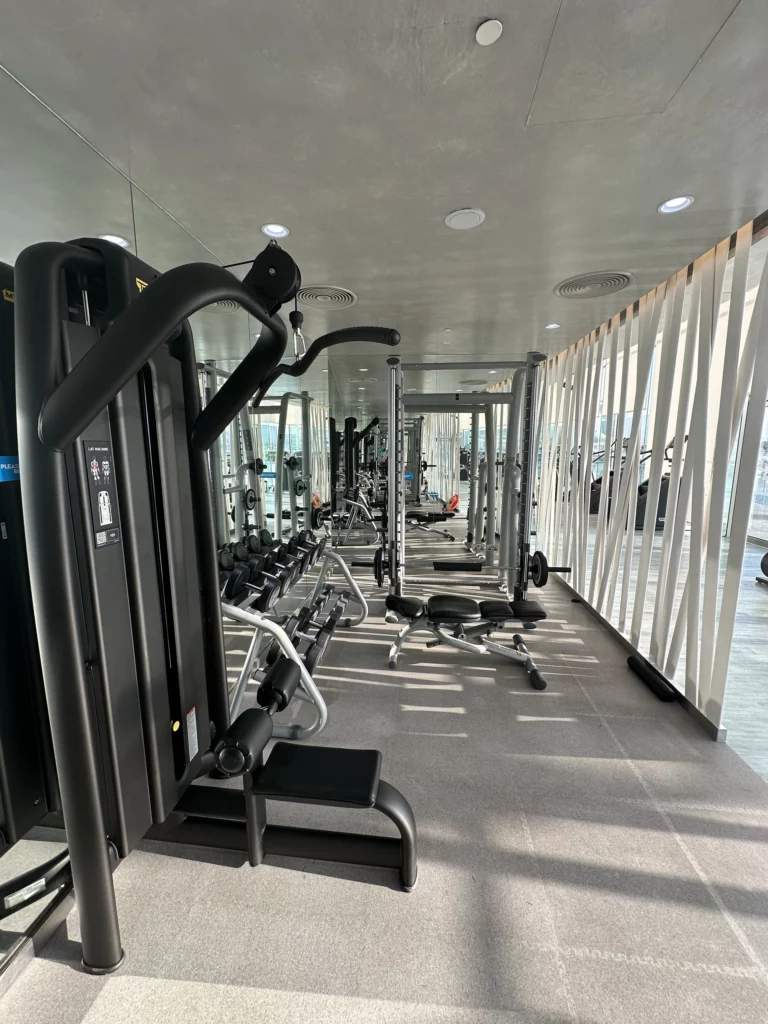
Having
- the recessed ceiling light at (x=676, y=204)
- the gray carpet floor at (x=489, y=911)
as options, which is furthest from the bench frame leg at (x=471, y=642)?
the recessed ceiling light at (x=676, y=204)

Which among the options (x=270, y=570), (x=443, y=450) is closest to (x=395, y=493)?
(x=270, y=570)

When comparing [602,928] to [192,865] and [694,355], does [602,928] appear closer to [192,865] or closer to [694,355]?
[192,865]

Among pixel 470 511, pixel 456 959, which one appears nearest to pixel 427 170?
pixel 456 959

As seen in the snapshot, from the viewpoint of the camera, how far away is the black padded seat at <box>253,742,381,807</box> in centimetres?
141

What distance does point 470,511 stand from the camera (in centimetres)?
688

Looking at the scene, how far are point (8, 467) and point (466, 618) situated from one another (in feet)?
8.55

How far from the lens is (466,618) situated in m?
3.04

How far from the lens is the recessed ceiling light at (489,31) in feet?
3.69

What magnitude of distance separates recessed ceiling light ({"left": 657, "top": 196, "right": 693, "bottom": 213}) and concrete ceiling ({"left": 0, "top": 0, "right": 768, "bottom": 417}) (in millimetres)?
43

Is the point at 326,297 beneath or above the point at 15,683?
above

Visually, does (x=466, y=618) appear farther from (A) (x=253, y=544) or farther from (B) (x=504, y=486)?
(B) (x=504, y=486)

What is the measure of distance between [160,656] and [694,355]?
3126 millimetres

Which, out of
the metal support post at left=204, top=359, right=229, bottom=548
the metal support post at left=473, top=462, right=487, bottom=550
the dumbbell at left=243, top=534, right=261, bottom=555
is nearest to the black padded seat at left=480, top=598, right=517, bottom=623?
the dumbbell at left=243, top=534, right=261, bottom=555

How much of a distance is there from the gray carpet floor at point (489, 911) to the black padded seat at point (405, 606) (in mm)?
945
